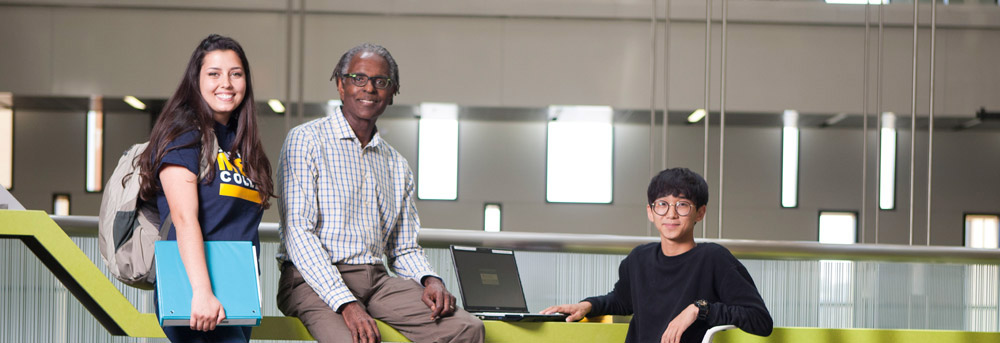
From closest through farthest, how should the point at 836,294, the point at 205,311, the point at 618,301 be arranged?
the point at 205,311, the point at 618,301, the point at 836,294

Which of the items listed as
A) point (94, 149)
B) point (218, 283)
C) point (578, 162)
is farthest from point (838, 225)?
point (218, 283)

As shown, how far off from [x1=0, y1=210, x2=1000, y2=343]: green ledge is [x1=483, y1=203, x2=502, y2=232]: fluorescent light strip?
1135 cm

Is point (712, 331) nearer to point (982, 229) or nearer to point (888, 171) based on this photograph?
point (888, 171)

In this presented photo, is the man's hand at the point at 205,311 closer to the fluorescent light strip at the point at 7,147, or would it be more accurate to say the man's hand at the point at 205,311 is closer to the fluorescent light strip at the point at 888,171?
the fluorescent light strip at the point at 7,147

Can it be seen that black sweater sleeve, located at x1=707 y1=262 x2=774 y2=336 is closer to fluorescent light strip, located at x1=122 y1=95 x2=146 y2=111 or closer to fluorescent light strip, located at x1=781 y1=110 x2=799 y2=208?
fluorescent light strip, located at x1=122 y1=95 x2=146 y2=111

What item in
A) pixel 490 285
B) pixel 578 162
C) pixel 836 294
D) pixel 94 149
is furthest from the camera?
pixel 578 162

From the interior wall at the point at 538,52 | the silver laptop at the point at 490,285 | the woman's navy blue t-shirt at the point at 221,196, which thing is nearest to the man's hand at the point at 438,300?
the silver laptop at the point at 490,285

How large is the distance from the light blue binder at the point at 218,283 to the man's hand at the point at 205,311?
33 mm

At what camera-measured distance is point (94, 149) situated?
13734 mm

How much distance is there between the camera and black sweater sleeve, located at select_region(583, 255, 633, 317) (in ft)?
8.59

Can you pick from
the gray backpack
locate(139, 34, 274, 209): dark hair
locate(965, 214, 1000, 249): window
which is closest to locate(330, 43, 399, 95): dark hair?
locate(139, 34, 274, 209): dark hair

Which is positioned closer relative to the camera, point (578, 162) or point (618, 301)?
point (618, 301)

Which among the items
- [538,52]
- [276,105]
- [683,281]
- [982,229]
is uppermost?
[538,52]

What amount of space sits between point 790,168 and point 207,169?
13607 mm
